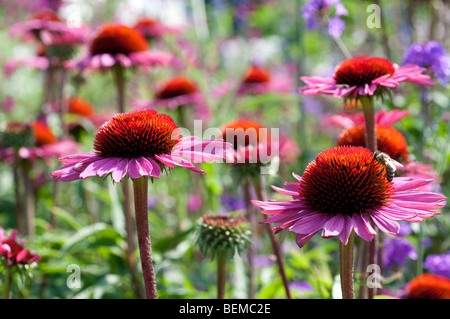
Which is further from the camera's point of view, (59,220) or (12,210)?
(59,220)

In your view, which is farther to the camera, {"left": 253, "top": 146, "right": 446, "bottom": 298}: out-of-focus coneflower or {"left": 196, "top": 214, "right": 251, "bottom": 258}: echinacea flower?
{"left": 196, "top": 214, "right": 251, "bottom": 258}: echinacea flower

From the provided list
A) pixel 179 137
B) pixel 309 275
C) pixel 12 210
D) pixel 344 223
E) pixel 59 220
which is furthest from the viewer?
pixel 59 220

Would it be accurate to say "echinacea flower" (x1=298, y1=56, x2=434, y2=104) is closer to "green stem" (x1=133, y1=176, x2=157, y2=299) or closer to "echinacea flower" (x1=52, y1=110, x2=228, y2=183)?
"echinacea flower" (x1=52, y1=110, x2=228, y2=183)

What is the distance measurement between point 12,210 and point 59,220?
44cm

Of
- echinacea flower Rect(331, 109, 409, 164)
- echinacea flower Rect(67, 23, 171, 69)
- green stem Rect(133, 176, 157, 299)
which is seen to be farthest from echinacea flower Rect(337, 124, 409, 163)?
echinacea flower Rect(67, 23, 171, 69)

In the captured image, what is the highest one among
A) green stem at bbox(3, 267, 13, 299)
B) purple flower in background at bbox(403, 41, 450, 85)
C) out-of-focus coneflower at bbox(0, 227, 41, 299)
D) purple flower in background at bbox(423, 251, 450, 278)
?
purple flower in background at bbox(403, 41, 450, 85)

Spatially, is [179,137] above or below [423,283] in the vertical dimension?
above

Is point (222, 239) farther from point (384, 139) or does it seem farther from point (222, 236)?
point (384, 139)

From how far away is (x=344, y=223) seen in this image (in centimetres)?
96

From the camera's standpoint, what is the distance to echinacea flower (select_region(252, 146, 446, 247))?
96 cm

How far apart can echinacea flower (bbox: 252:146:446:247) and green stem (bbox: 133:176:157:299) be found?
0.26 m

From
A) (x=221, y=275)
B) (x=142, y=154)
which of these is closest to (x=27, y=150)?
(x=221, y=275)
